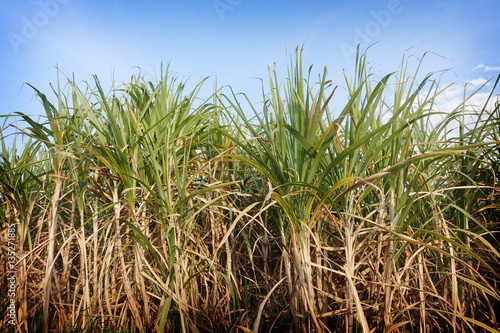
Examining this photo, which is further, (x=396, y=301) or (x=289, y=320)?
(x=289, y=320)

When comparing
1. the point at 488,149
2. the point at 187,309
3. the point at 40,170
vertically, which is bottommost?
the point at 187,309

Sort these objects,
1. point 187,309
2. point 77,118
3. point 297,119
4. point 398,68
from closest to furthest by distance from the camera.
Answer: point 297,119 < point 187,309 < point 398,68 < point 77,118

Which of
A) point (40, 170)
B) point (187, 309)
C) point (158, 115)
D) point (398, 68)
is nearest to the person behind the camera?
point (187, 309)

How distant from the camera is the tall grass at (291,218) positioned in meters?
1.45

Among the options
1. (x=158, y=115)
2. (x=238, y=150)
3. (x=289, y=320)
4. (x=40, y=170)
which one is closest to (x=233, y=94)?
(x=158, y=115)

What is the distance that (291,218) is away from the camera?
142cm

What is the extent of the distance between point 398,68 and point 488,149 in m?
0.70

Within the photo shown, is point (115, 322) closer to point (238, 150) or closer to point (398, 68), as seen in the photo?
point (238, 150)

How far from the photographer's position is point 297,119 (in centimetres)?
153

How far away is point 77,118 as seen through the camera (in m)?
2.27

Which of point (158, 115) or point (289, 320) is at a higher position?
point (158, 115)

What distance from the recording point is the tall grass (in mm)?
1449

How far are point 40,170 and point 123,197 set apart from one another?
1691mm

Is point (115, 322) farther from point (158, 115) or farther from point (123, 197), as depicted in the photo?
point (158, 115)
